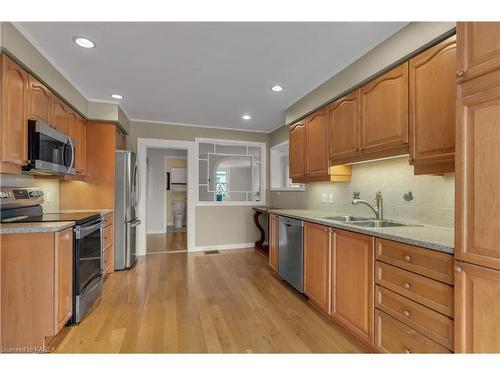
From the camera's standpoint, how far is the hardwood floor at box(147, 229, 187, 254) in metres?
4.79

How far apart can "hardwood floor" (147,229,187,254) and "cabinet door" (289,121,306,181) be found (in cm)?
283

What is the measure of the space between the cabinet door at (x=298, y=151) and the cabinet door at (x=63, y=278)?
8.73 feet

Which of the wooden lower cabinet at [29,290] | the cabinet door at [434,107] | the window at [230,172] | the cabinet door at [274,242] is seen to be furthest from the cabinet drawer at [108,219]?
the cabinet door at [434,107]

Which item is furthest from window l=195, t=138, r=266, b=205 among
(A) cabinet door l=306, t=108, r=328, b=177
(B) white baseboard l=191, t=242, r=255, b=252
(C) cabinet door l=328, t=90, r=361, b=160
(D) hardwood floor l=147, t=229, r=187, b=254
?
(C) cabinet door l=328, t=90, r=361, b=160

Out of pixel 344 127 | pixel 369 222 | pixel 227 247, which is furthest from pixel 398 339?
pixel 227 247

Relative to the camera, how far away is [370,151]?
2131 millimetres

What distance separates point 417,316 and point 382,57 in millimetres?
1919

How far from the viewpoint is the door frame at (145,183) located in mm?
4262

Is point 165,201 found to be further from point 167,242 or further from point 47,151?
point 47,151

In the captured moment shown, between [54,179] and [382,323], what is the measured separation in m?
3.88

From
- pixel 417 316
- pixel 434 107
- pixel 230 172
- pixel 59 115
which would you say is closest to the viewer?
pixel 417 316

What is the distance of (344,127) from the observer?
244cm

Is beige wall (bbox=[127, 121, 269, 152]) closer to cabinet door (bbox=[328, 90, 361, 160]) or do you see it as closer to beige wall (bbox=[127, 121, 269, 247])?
beige wall (bbox=[127, 121, 269, 247])

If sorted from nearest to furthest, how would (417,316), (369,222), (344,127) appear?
1. (417,316)
2. (369,222)
3. (344,127)
